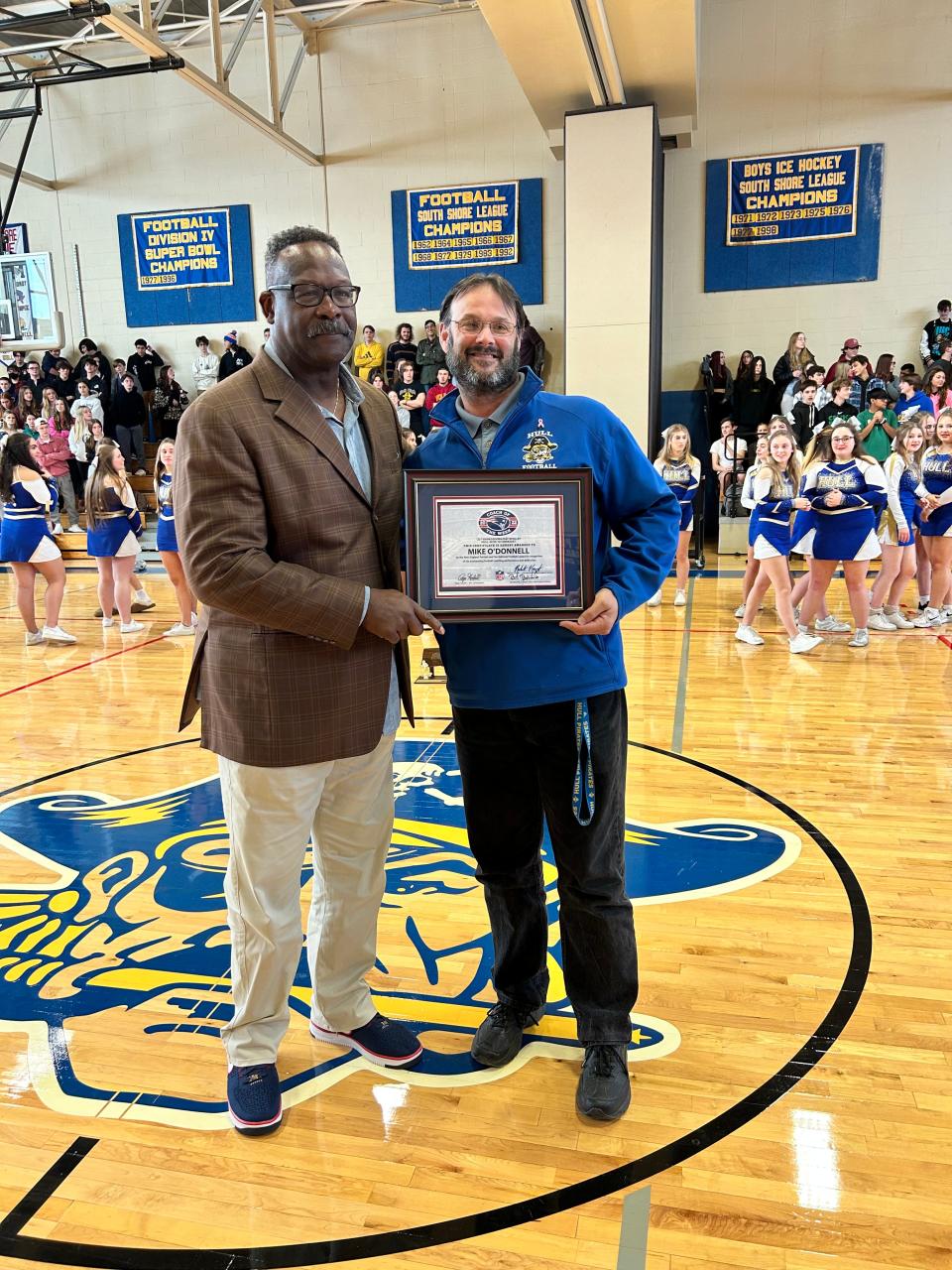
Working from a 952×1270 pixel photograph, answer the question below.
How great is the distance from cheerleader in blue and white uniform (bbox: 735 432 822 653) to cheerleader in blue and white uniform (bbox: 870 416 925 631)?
678 mm

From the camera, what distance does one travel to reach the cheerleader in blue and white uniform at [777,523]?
6.54 m

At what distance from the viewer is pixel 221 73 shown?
10.3 meters

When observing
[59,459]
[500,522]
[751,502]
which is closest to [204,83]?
[59,459]

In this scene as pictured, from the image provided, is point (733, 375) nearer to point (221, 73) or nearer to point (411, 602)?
point (221, 73)

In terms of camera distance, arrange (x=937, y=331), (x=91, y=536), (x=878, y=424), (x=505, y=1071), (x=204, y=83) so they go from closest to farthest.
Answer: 1. (x=505, y=1071)
2. (x=91, y=536)
3. (x=204, y=83)
4. (x=878, y=424)
5. (x=937, y=331)

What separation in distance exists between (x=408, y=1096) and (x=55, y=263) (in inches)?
622

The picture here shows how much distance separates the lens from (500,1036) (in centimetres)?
231

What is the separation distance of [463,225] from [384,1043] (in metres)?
12.8

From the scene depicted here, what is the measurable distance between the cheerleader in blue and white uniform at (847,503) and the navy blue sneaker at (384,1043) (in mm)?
5018

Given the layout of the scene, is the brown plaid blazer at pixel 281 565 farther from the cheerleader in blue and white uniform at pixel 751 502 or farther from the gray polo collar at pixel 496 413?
the cheerleader in blue and white uniform at pixel 751 502

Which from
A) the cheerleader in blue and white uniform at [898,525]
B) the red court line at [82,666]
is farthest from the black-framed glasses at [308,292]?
the cheerleader in blue and white uniform at [898,525]

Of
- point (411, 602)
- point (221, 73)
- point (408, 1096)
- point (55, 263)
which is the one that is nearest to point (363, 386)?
point (411, 602)

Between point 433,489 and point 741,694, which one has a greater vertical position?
point 433,489

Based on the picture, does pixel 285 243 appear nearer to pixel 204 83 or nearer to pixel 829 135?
pixel 204 83
